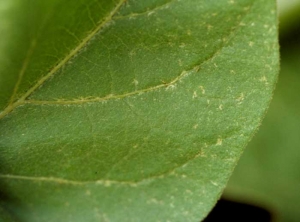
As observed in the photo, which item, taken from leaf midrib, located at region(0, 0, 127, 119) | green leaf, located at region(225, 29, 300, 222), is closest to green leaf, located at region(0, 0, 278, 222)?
leaf midrib, located at region(0, 0, 127, 119)

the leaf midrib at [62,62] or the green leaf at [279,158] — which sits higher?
the leaf midrib at [62,62]

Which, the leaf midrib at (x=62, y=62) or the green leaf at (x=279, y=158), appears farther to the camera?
the green leaf at (x=279, y=158)

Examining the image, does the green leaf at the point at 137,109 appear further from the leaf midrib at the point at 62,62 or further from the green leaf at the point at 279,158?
the green leaf at the point at 279,158

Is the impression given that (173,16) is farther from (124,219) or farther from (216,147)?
(124,219)

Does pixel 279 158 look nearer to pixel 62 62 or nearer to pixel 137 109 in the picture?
pixel 137 109

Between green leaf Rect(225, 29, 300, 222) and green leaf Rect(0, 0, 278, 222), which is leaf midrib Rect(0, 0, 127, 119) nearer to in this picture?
green leaf Rect(0, 0, 278, 222)

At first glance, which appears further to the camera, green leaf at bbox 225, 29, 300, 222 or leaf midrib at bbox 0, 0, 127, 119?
green leaf at bbox 225, 29, 300, 222

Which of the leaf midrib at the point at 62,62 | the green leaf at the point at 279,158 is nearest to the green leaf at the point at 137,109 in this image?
the leaf midrib at the point at 62,62
